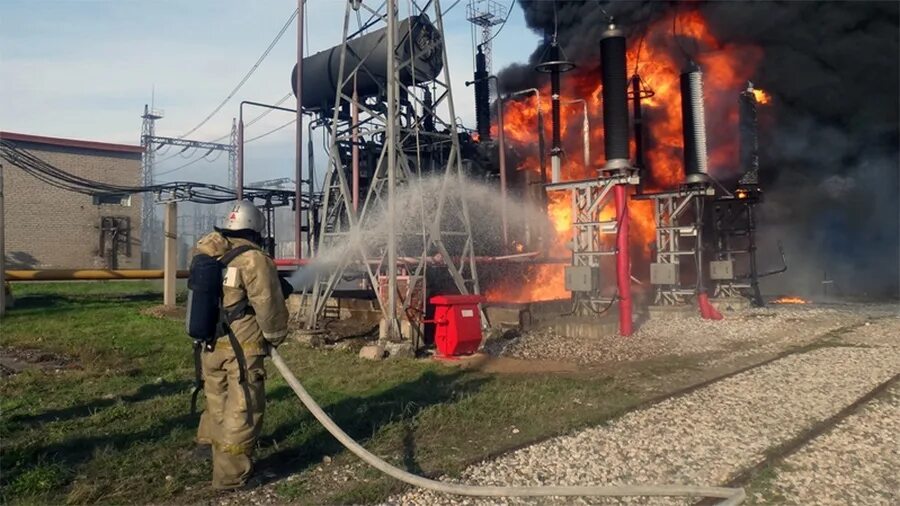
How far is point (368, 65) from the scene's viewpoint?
70.1 ft

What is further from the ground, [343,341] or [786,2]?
[786,2]

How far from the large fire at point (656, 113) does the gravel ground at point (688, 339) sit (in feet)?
16.4

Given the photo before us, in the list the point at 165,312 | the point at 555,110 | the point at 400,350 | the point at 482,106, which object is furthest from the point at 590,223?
the point at 165,312

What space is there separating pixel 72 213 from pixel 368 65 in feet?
87.1

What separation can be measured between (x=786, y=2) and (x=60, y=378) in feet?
71.8

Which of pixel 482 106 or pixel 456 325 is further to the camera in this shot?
pixel 482 106

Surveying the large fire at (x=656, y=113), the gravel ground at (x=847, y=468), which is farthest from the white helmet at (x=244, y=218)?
the large fire at (x=656, y=113)

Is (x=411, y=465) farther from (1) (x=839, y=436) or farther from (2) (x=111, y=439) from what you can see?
(1) (x=839, y=436)

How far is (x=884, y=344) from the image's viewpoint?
1235cm

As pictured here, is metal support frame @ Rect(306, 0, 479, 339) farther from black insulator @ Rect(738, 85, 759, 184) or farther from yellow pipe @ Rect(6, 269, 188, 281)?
black insulator @ Rect(738, 85, 759, 184)

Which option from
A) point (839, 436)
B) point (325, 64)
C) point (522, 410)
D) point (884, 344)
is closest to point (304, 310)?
point (522, 410)

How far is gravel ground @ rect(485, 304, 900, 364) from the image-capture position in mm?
11539

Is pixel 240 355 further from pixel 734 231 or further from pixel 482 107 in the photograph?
pixel 482 107

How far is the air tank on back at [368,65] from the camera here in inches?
772
